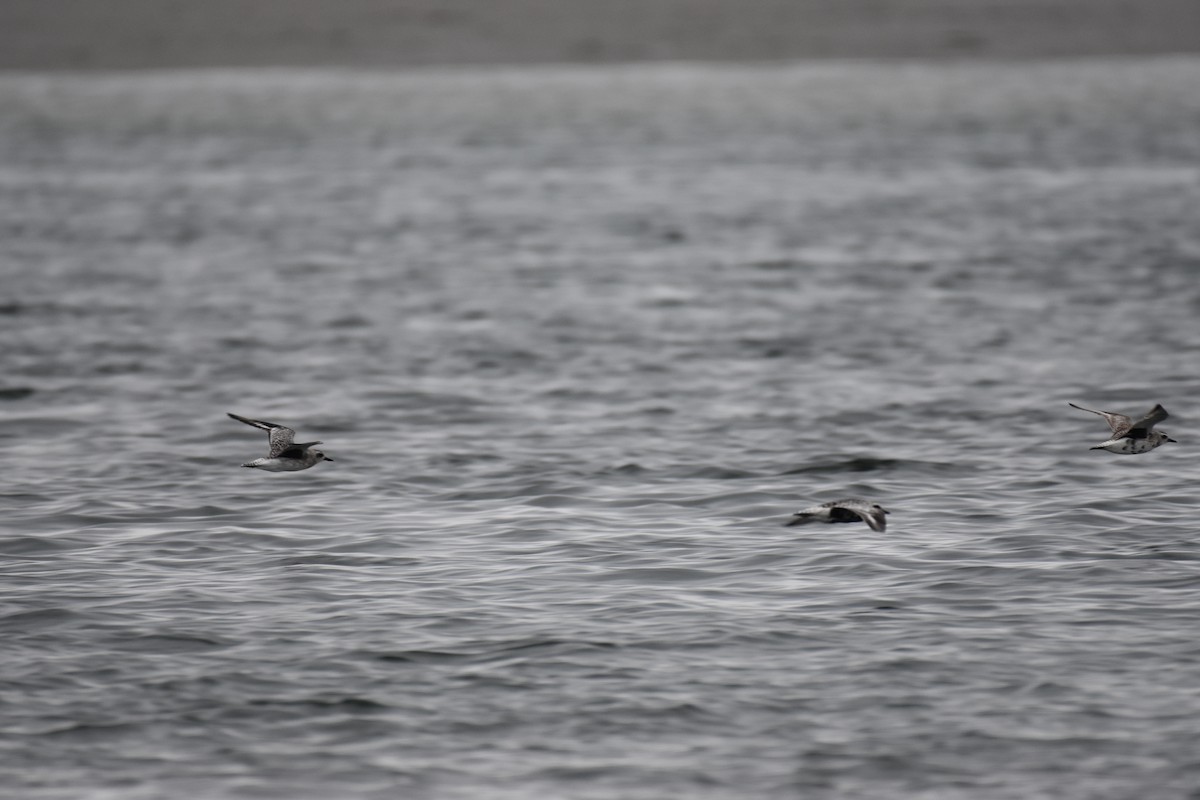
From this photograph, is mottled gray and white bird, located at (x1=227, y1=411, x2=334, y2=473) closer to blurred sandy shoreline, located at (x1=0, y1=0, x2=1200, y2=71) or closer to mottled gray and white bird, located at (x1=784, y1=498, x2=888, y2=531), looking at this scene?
mottled gray and white bird, located at (x1=784, y1=498, x2=888, y2=531)

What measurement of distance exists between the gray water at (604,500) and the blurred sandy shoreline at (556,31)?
1715 cm

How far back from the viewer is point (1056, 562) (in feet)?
47.4

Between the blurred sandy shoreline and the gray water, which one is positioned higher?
the blurred sandy shoreline

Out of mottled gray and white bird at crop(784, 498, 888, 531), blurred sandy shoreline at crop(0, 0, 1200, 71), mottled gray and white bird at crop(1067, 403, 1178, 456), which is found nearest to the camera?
mottled gray and white bird at crop(784, 498, 888, 531)

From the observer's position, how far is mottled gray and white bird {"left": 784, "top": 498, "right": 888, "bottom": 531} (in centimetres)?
1315

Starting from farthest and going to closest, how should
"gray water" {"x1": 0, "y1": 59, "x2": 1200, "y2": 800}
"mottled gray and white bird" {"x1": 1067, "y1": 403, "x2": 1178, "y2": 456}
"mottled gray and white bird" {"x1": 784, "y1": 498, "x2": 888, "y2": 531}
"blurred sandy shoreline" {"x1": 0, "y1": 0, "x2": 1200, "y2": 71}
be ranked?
"blurred sandy shoreline" {"x1": 0, "y1": 0, "x2": 1200, "y2": 71} < "mottled gray and white bird" {"x1": 1067, "y1": 403, "x2": 1178, "y2": 456} < "mottled gray and white bird" {"x1": 784, "y1": 498, "x2": 888, "y2": 531} < "gray water" {"x1": 0, "y1": 59, "x2": 1200, "y2": 800}

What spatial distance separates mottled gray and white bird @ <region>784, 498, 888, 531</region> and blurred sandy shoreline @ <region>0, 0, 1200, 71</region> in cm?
4462

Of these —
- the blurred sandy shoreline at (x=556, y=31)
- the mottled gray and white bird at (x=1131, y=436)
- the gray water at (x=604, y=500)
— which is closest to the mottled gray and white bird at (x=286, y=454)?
the gray water at (x=604, y=500)

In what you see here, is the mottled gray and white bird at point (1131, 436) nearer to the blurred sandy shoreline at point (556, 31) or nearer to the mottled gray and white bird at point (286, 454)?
the mottled gray and white bird at point (286, 454)

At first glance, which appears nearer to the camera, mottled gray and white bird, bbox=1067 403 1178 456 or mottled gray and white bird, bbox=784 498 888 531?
mottled gray and white bird, bbox=784 498 888 531

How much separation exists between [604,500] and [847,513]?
3.29 meters

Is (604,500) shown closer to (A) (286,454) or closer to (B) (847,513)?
(A) (286,454)

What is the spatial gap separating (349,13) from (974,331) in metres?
38.6

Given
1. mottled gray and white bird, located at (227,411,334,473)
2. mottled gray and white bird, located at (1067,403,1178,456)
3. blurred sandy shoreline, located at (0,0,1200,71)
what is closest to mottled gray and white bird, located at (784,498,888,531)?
mottled gray and white bird, located at (1067,403,1178,456)
